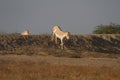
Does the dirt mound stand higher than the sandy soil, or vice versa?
the dirt mound

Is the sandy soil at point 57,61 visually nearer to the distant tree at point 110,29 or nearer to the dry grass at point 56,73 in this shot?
the dry grass at point 56,73

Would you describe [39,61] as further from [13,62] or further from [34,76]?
[34,76]

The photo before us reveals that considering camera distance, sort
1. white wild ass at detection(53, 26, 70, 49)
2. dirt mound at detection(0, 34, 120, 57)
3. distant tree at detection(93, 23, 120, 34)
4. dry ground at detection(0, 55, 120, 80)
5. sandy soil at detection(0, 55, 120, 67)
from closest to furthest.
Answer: dry ground at detection(0, 55, 120, 80) → sandy soil at detection(0, 55, 120, 67) → dirt mound at detection(0, 34, 120, 57) → white wild ass at detection(53, 26, 70, 49) → distant tree at detection(93, 23, 120, 34)

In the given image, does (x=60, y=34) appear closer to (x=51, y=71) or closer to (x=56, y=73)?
(x=51, y=71)

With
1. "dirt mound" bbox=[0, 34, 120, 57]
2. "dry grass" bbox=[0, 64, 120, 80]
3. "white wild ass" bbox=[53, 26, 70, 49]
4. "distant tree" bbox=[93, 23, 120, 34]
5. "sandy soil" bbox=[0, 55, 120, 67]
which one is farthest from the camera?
"distant tree" bbox=[93, 23, 120, 34]

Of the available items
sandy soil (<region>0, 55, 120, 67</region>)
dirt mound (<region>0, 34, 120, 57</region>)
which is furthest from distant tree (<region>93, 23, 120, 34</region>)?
sandy soil (<region>0, 55, 120, 67</region>)

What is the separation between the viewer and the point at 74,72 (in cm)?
2267

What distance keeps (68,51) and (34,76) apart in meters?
13.4

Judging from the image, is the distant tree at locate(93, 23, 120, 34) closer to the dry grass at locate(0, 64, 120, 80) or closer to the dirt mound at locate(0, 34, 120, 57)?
the dirt mound at locate(0, 34, 120, 57)

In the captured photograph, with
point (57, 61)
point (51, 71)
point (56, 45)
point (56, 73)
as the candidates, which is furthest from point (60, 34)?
point (56, 73)

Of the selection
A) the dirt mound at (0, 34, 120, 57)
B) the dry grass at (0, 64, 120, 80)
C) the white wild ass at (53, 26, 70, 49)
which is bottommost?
the dry grass at (0, 64, 120, 80)

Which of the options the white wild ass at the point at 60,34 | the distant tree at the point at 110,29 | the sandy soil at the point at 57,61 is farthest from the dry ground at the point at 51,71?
the distant tree at the point at 110,29

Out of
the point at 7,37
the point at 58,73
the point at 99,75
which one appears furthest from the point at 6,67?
the point at 7,37

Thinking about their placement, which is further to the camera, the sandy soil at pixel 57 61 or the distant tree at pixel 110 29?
the distant tree at pixel 110 29
